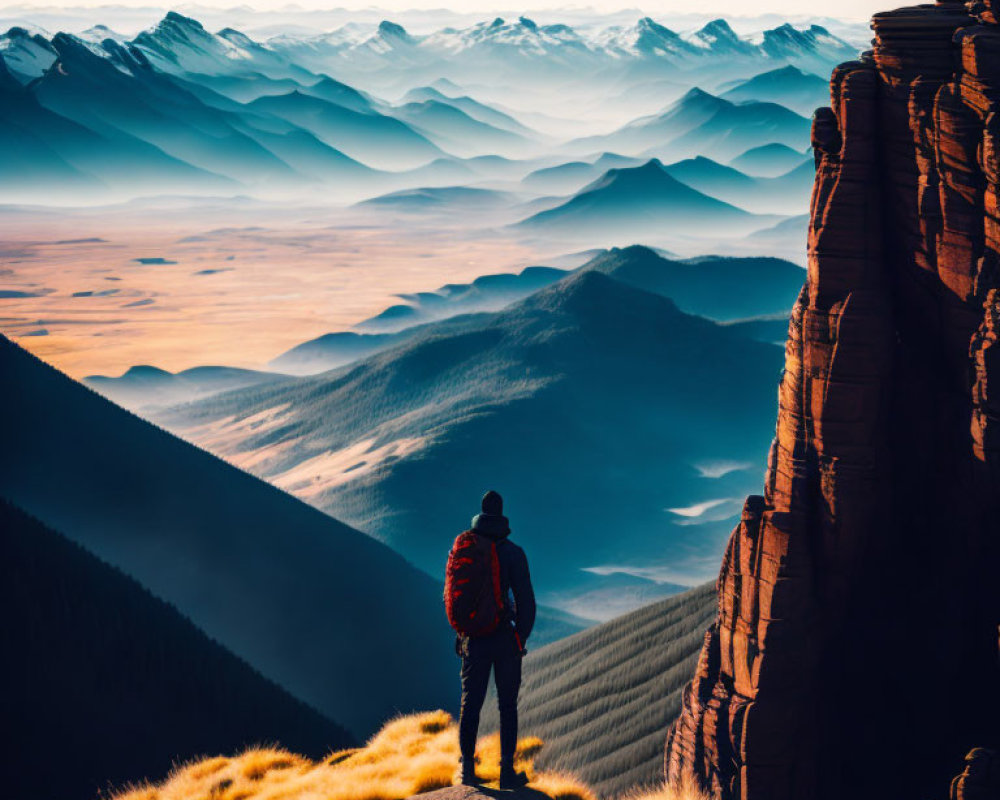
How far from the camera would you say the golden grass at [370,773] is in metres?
22.4

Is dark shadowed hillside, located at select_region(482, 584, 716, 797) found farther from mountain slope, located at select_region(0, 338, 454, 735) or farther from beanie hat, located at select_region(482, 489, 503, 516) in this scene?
beanie hat, located at select_region(482, 489, 503, 516)

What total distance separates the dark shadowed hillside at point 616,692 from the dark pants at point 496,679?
95.0 ft

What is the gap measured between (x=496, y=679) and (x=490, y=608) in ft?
5.31

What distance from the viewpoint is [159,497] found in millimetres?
79062

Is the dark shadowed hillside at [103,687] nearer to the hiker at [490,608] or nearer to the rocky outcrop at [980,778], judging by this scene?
the hiker at [490,608]

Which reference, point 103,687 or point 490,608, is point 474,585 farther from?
point 103,687

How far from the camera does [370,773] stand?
24828 mm

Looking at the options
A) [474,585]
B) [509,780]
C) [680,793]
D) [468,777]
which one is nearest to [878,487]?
[680,793]

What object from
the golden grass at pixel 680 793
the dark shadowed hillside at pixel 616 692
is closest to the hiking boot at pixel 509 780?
the golden grass at pixel 680 793

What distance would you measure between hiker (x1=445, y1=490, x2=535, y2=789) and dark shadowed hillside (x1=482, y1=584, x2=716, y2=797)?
2953 centimetres

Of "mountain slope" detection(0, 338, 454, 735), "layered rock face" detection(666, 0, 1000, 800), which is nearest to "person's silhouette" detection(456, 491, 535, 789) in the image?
"layered rock face" detection(666, 0, 1000, 800)

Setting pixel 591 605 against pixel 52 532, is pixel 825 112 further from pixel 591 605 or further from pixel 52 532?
pixel 591 605

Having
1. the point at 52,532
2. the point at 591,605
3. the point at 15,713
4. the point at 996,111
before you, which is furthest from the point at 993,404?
the point at 591,605

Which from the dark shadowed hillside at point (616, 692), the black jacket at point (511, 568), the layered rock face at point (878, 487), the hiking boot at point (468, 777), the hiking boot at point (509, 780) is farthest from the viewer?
the dark shadowed hillside at point (616, 692)
